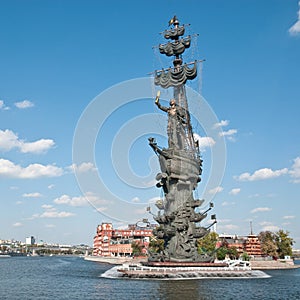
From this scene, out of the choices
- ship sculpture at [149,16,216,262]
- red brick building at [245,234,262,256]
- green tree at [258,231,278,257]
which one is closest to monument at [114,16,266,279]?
ship sculpture at [149,16,216,262]

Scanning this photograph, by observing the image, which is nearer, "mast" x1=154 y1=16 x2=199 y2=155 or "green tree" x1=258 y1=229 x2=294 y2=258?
"mast" x1=154 y1=16 x2=199 y2=155

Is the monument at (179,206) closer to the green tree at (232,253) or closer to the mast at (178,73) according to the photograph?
the mast at (178,73)

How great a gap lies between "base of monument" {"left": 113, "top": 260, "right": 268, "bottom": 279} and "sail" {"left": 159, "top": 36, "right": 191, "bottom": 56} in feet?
116

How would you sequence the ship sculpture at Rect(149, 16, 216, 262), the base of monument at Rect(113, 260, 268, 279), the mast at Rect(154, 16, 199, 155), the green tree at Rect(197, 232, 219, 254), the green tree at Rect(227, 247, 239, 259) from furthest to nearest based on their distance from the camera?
the green tree at Rect(227, 247, 239, 259) → the green tree at Rect(197, 232, 219, 254) → the mast at Rect(154, 16, 199, 155) → the ship sculpture at Rect(149, 16, 216, 262) → the base of monument at Rect(113, 260, 268, 279)

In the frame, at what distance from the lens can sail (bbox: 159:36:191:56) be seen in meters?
72.4

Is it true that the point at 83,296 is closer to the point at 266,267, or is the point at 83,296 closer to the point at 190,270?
the point at 190,270

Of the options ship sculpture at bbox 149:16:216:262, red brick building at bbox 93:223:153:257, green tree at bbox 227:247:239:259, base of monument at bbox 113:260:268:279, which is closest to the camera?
base of monument at bbox 113:260:268:279

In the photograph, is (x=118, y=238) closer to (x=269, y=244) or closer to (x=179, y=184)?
(x=269, y=244)

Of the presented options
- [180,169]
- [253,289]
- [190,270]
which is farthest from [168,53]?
[253,289]

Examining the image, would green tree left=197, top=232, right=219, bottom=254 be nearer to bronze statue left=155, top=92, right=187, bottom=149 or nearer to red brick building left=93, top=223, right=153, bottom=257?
bronze statue left=155, top=92, right=187, bottom=149

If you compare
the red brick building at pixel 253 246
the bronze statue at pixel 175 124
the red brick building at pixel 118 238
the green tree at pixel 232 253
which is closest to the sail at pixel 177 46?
the bronze statue at pixel 175 124

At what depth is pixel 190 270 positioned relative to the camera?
54781 mm

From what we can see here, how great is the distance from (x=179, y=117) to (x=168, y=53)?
13216mm

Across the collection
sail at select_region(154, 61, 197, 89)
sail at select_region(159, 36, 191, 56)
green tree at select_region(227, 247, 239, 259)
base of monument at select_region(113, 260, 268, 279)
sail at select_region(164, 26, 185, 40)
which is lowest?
base of monument at select_region(113, 260, 268, 279)
